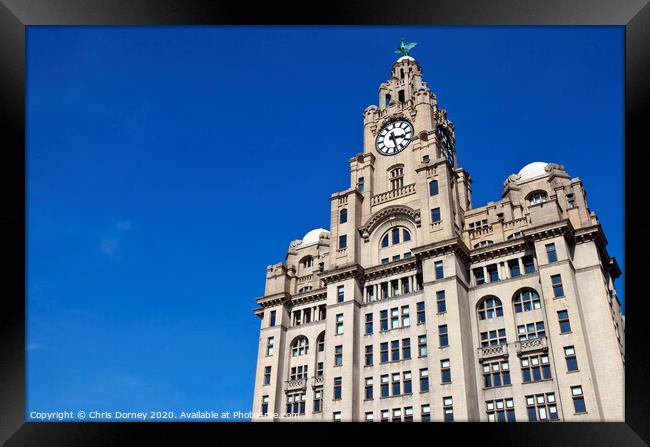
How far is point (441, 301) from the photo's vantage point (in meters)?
51.2

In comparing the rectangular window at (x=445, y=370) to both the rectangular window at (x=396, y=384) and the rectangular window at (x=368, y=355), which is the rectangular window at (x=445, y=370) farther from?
the rectangular window at (x=368, y=355)

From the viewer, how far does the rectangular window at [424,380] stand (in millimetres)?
48969

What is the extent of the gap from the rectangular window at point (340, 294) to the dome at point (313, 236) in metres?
11.7

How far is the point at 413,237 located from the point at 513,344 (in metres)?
15.1

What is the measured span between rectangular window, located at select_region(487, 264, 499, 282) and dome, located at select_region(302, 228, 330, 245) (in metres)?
22.2

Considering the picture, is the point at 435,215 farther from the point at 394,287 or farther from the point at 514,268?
the point at 514,268

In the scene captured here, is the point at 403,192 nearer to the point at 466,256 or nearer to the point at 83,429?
the point at 466,256

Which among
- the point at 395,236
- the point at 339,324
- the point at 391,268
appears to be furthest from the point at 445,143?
the point at 339,324

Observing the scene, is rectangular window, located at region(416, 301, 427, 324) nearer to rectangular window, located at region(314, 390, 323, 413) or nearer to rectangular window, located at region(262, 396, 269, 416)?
rectangular window, located at region(314, 390, 323, 413)

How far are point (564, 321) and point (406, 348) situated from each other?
43.9ft

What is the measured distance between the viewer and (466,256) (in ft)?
177

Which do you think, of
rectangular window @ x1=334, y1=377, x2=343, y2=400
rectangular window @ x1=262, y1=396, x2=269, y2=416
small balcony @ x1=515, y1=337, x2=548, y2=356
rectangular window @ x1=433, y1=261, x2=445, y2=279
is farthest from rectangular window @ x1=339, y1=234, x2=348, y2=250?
small balcony @ x1=515, y1=337, x2=548, y2=356

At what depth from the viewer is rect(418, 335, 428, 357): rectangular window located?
1993 inches
